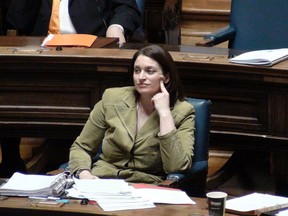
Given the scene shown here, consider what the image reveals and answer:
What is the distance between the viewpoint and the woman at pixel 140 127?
3965mm

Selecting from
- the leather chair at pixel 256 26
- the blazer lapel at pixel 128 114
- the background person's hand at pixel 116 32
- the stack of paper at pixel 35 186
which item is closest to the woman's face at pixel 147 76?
the blazer lapel at pixel 128 114

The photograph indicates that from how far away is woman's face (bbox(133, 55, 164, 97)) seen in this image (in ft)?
13.1

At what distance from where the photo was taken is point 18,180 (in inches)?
139

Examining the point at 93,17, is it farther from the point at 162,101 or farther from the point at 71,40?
the point at 162,101

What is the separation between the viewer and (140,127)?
408 centimetres

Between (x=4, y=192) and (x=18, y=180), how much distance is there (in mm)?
150

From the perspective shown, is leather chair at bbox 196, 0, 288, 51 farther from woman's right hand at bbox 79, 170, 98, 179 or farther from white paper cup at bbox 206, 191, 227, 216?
white paper cup at bbox 206, 191, 227, 216

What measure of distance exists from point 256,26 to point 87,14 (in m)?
1.04

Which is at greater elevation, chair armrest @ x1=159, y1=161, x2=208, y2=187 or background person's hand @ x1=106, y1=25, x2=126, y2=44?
background person's hand @ x1=106, y1=25, x2=126, y2=44

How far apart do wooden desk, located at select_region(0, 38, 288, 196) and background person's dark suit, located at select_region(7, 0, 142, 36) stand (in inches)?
24.2

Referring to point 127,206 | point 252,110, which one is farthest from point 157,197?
point 252,110

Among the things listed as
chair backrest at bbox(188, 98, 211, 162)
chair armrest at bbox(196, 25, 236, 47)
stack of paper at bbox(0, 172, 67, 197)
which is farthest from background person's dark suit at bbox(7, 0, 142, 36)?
stack of paper at bbox(0, 172, 67, 197)

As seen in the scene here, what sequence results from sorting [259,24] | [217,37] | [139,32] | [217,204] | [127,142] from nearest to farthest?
[217,204] < [127,142] < [217,37] < [259,24] < [139,32]

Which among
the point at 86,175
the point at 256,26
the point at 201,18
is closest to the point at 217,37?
the point at 256,26
